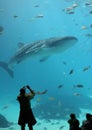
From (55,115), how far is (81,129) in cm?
2101

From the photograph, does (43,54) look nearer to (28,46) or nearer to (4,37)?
(28,46)

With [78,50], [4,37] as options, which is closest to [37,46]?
[4,37]

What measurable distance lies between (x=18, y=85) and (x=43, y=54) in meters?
49.0

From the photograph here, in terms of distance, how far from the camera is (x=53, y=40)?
14.3 m

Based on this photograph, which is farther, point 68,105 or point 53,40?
point 68,105

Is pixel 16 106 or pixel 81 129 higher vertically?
pixel 16 106

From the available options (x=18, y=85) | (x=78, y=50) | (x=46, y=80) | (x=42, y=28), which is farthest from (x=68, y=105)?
(x=78, y=50)

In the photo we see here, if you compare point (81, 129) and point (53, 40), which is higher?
point (53, 40)

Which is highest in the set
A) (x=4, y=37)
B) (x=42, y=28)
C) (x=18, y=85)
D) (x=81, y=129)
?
(x=42, y=28)

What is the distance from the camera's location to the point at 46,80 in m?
73.4

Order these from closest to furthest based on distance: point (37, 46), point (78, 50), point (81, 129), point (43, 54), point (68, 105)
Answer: point (81, 129) → point (37, 46) → point (43, 54) → point (68, 105) → point (78, 50)

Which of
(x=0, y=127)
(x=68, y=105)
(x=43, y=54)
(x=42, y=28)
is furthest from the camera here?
(x=42, y=28)

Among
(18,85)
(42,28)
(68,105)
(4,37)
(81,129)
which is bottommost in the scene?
(81,129)

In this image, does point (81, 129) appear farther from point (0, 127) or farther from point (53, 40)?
point (0, 127)
